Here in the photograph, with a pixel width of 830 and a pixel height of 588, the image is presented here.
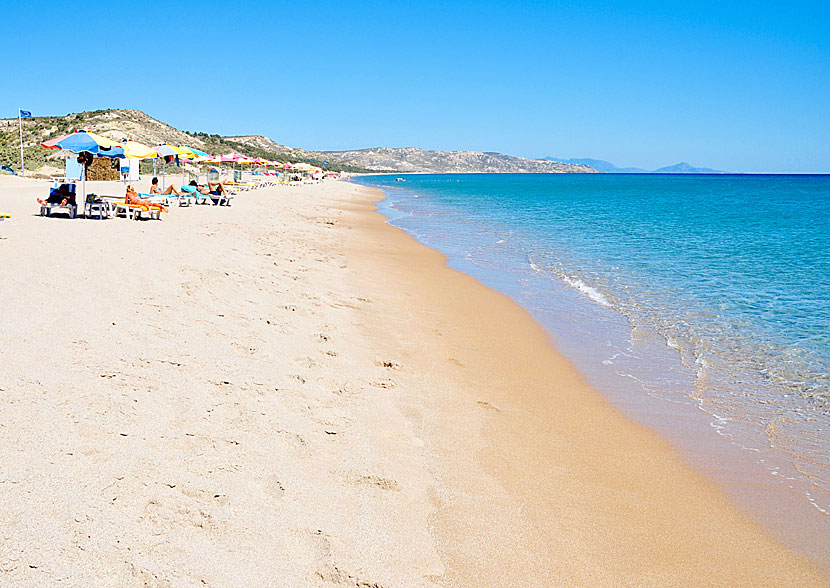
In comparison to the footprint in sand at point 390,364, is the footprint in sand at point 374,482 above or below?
below

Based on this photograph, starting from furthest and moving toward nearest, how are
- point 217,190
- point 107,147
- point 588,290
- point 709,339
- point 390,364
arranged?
point 217,190 < point 107,147 < point 588,290 < point 709,339 < point 390,364

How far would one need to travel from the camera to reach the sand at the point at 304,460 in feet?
→ 10.1

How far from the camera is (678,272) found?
579 inches

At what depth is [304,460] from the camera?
4.09 m

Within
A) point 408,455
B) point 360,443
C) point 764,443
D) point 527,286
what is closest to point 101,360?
point 360,443

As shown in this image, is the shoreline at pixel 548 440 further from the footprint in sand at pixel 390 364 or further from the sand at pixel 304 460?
the footprint in sand at pixel 390 364

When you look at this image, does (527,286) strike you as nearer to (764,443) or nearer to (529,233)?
(764,443)

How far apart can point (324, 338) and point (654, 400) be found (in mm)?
A: 3609

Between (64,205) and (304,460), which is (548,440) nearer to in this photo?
(304,460)

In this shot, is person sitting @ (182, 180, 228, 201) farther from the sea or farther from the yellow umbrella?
the sea

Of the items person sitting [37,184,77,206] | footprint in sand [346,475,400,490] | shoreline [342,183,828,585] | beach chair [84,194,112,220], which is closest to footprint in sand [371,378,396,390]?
shoreline [342,183,828,585]

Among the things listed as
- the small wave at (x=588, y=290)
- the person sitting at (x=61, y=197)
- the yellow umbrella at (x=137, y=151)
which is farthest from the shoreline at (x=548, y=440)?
the yellow umbrella at (x=137, y=151)

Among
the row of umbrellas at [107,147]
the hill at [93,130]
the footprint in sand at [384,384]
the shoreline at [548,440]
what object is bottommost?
the shoreline at [548,440]

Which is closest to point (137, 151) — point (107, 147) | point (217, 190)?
point (107, 147)
